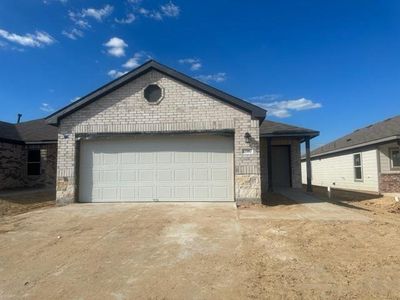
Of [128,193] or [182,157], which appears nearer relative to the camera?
[182,157]

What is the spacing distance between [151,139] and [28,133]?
36.9 ft

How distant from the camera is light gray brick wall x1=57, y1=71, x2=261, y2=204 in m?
12.0

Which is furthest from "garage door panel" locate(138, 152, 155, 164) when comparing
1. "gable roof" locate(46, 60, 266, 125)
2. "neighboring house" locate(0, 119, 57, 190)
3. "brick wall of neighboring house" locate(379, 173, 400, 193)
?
"brick wall of neighboring house" locate(379, 173, 400, 193)

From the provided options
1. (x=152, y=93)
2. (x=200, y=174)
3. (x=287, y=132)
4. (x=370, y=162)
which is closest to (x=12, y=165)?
(x=152, y=93)

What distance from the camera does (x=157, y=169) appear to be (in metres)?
12.5

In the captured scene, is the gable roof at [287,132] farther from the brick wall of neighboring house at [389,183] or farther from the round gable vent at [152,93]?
the round gable vent at [152,93]

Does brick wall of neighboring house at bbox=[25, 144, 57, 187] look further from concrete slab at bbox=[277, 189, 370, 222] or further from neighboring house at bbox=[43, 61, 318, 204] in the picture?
concrete slab at bbox=[277, 189, 370, 222]

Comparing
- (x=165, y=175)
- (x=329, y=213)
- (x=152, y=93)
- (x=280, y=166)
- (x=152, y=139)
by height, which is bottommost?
(x=329, y=213)

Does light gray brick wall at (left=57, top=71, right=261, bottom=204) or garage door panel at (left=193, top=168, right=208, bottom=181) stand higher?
light gray brick wall at (left=57, top=71, right=261, bottom=204)

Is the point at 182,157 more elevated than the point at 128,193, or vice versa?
the point at 182,157

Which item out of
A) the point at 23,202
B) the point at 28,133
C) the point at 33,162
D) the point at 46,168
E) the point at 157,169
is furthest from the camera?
the point at 28,133

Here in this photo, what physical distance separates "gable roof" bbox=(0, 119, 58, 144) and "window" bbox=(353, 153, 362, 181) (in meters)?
17.8

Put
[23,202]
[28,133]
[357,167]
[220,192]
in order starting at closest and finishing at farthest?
[220,192]
[23,202]
[28,133]
[357,167]

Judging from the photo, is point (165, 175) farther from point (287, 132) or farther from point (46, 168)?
point (46, 168)
